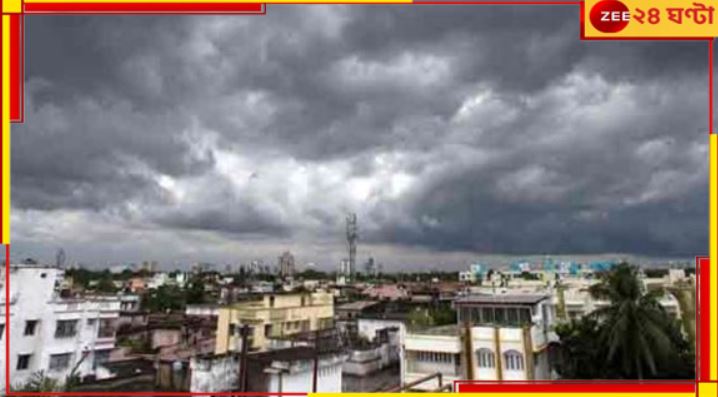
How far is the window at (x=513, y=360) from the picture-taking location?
5.38 m

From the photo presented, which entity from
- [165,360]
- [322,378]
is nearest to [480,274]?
[322,378]

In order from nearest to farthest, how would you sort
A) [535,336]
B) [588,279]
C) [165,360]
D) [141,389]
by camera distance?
[141,389] → [165,360] → [535,336] → [588,279]

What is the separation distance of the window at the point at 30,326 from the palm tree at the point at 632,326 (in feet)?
18.3

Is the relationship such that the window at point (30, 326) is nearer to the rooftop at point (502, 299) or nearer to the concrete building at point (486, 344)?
the concrete building at point (486, 344)

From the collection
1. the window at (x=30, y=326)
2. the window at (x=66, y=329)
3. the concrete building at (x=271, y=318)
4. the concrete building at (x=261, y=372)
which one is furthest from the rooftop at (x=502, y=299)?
the window at (x=30, y=326)

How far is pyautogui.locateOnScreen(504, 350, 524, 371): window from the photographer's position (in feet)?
17.6

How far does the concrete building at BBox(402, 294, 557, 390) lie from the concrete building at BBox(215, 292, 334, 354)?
1076 mm

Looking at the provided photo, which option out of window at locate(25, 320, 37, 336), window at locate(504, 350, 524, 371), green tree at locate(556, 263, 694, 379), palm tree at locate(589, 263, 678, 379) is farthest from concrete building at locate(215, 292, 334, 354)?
palm tree at locate(589, 263, 678, 379)

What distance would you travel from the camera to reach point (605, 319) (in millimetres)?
6355

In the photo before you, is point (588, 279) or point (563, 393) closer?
point (563, 393)

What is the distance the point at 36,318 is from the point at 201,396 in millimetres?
1971

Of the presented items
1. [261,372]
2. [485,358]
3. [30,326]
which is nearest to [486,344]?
[485,358]

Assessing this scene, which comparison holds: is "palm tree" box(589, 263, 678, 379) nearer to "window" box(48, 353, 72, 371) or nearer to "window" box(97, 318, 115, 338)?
"window" box(97, 318, 115, 338)

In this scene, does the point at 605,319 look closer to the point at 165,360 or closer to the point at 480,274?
the point at 480,274
